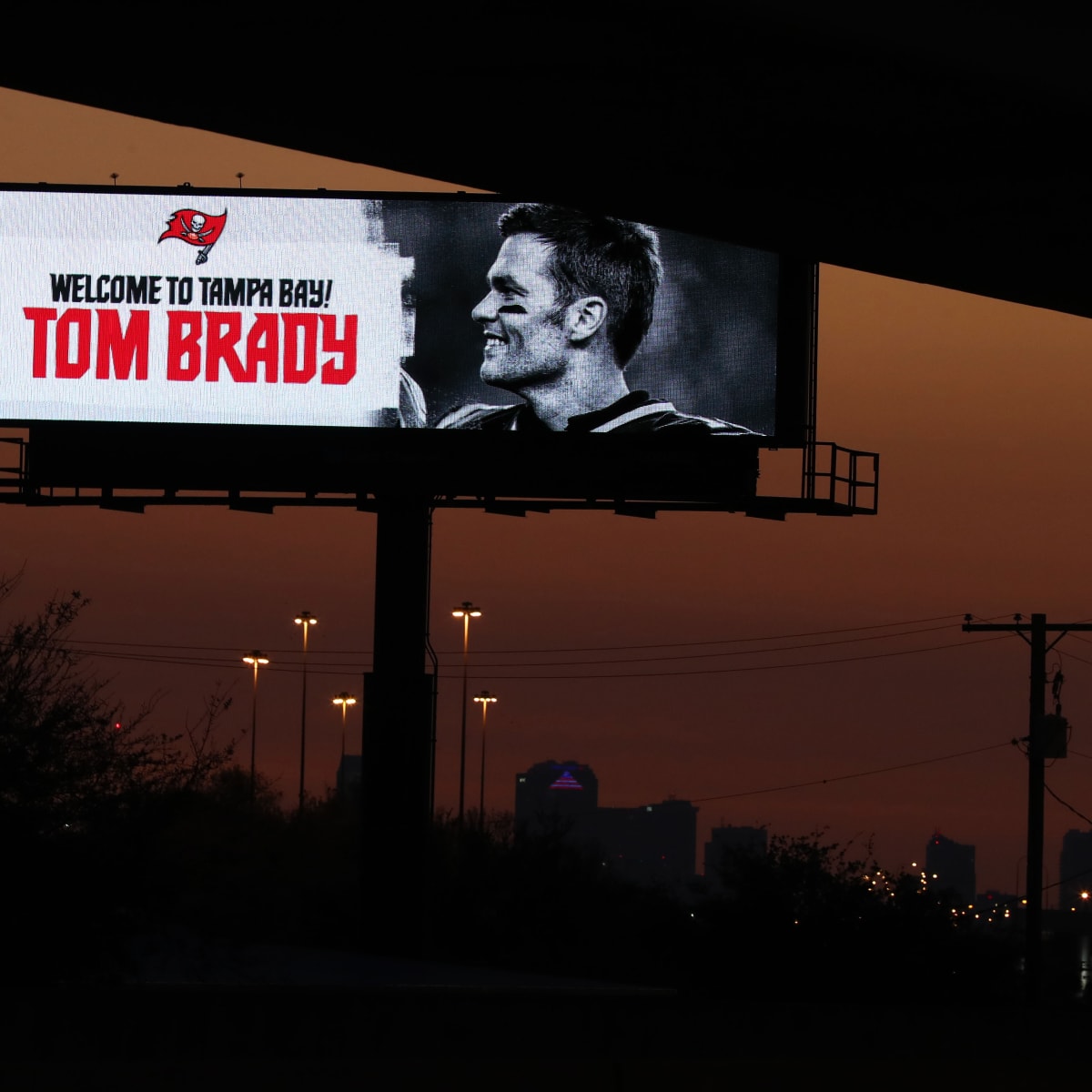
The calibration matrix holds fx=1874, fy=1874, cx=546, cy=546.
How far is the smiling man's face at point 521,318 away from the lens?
2795 centimetres

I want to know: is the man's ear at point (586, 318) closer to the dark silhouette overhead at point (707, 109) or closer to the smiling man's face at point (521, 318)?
the smiling man's face at point (521, 318)

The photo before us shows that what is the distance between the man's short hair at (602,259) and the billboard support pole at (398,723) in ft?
13.1

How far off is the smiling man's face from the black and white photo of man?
0.01 meters

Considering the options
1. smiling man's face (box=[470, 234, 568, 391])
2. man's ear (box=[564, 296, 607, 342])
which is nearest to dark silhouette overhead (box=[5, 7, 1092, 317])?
smiling man's face (box=[470, 234, 568, 391])

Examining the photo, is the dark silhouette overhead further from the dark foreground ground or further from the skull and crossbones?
the skull and crossbones

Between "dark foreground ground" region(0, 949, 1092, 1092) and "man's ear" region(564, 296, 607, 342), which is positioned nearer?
"dark foreground ground" region(0, 949, 1092, 1092)

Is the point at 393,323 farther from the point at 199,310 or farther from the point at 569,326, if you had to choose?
the point at 199,310

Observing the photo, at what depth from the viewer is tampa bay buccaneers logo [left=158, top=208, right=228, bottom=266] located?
2862 centimetres

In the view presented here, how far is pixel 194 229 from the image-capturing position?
2867 cm

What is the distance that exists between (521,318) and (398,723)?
6346mm

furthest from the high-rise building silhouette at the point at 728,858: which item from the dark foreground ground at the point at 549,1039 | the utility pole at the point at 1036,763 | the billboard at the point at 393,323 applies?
the dark foreground ground at the point at 549,1039

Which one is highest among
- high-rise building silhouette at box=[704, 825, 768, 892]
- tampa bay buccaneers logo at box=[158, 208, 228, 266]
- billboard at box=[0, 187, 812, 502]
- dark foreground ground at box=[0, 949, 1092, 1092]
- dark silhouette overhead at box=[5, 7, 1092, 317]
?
tampa bay buccaneers logo at box=[158, 208, 228, 266]

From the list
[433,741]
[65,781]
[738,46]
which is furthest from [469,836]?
[738,46]

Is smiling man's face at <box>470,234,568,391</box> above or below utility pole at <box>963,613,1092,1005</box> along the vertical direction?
above
